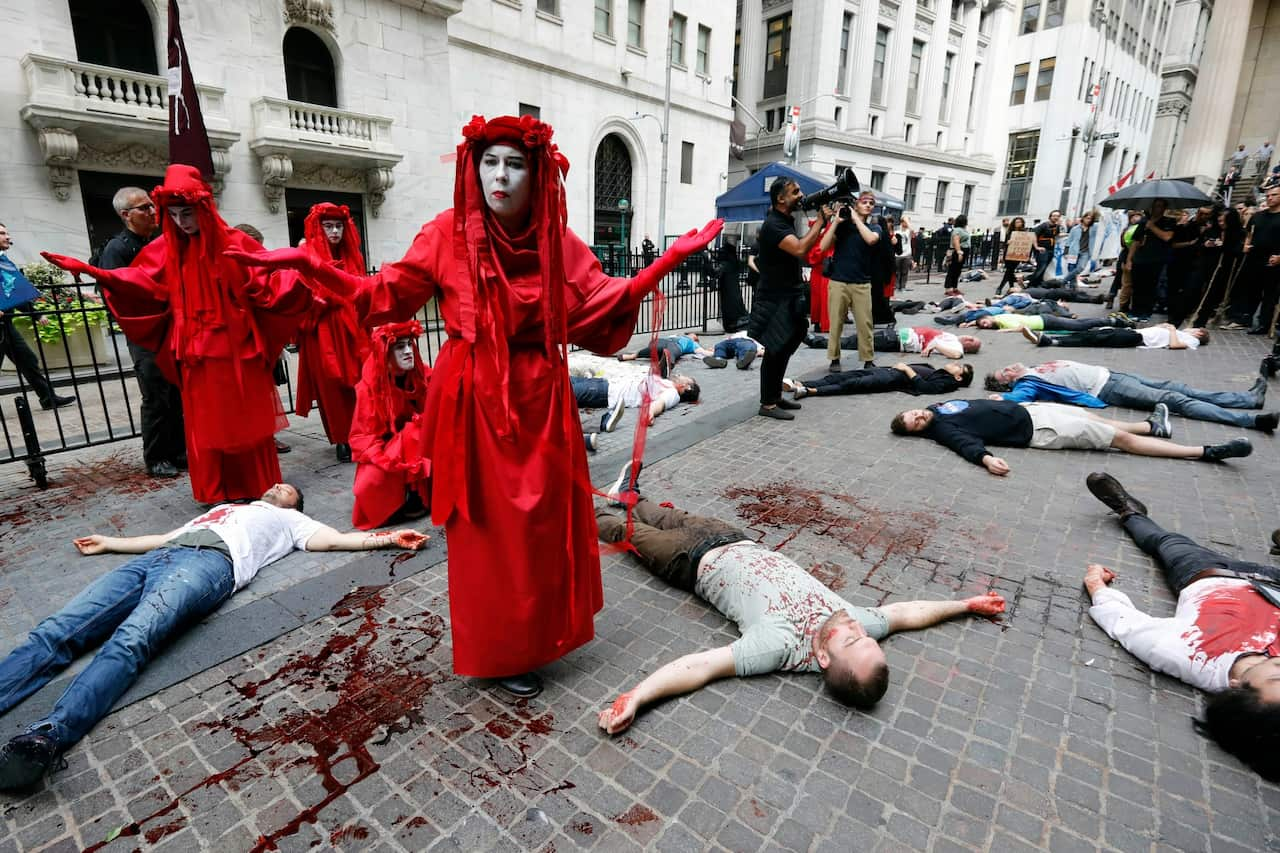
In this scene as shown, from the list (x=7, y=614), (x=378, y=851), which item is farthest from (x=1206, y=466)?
→ (x=7, y=614)

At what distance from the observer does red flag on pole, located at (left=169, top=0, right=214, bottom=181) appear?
475 centimetres

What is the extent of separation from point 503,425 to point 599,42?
79.4 ft

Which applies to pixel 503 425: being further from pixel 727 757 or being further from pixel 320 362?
pixel 320 362

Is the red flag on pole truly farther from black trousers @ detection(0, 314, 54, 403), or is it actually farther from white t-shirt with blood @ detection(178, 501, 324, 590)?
white t-shirt with blood @ detection(178, 501, 324, 590)

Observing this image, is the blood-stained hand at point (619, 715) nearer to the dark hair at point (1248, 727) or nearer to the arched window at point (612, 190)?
the dark hair at point (1248, 727)

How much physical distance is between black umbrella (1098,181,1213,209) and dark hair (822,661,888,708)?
14067 millimetres

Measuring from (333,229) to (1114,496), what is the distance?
6.03 meters

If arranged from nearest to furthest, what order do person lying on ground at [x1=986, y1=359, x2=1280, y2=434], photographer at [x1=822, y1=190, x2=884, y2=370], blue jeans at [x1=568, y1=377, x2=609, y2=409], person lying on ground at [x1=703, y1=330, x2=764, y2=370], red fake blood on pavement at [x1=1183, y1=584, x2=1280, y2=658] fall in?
red fake blood on pavement at [x1=1183, y1=584, x2=1280, y2=658] → person lying on ground at [x1=986, y1=359, x2=1280, y2=434] → blue jeans at [x1=568, y1=377, x2=609, y2=409] → photographer at [x1=822, y1=190, x2=884, y2=370] → person lying on ground at [x1=703, y1=330, x2=764, y2=370]

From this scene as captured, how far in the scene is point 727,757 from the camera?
7.72 ft

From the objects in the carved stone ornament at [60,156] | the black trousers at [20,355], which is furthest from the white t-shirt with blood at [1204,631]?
the carved stone ornament at [60,156]

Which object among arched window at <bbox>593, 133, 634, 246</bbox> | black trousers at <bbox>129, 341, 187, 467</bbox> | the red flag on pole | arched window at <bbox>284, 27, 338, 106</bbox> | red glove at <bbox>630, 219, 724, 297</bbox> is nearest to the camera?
red glove at <bbox>630, 219, 724, 297</bbox>

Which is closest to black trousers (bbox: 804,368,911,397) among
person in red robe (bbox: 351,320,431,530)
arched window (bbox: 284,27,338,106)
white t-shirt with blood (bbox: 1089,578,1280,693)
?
white t-shirt with blood (bbox: 1089,578,1280,693)

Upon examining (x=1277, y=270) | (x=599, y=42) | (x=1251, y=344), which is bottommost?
(x=1251, y=344)

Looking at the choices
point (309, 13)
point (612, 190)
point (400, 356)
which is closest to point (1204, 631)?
point (400, 356)
